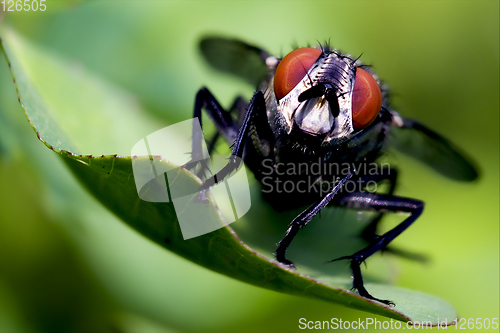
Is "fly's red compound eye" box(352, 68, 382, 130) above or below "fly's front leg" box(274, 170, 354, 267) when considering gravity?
above

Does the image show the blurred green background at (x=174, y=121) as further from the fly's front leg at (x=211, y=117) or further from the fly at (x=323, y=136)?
the fly's front leg at (x=211, y=117)

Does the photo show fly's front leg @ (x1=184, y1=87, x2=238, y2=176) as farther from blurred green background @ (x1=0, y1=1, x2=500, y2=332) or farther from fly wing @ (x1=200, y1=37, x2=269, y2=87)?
fly wing @ (x1=200, y1=37, x2=269, y2=87)

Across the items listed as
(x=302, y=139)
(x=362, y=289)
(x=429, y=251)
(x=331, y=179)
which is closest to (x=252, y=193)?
(x=331, y=179)

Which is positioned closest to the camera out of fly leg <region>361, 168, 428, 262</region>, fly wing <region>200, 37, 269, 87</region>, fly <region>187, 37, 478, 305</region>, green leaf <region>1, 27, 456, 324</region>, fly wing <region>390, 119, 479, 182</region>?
green leaf <region>1, 27, 456, 324</region>

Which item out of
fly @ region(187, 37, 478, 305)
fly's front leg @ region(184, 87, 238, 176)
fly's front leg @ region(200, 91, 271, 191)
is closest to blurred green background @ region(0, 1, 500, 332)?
fly @ region(187, 37, 478, 305)

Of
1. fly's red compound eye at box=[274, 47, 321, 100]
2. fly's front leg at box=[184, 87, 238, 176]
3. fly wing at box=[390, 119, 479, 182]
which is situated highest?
fly's red compound eye at box=[274, 47, 321, 100]

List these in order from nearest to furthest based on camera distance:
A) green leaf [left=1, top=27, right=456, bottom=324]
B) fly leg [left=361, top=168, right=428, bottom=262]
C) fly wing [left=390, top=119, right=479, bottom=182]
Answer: green leaf [left=1, top=27, right=456, bottom=324], fly leg [left=361, top=168, right=428, bottom=262], fly wing [left=390, top=119, right=479, bottom=182]

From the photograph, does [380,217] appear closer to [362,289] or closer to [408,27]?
[362,289]
